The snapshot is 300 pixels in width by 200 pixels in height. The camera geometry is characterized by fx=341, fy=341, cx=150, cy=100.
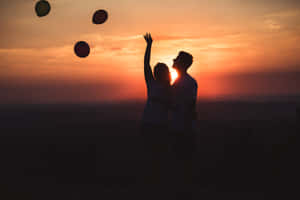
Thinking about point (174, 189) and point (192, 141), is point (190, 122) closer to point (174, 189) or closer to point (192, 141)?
point (192, 141)

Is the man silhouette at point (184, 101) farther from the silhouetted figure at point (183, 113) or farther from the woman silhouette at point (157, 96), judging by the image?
the woman silhouette at point (157, 96)

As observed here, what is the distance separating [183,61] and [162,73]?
0.36 m

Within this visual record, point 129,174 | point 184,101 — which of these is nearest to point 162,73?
point 184,101

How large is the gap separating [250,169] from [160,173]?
241 centimetres

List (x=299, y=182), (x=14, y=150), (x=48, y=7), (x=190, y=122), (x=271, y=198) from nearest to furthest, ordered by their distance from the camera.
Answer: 1. (x=190, y=122)
2. (x=271, y=198)
3. (x=299, y=182)
4. (x=48, y=7)
5. (x=14, y=150)

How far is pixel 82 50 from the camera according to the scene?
6.40 m

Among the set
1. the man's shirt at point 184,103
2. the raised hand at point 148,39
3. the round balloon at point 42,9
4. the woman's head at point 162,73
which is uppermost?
the round balloon at point 42,9

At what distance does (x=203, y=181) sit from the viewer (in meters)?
6.18

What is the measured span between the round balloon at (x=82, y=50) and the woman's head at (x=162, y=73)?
1.91 metres

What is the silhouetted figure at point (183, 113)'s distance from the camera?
4.79 m

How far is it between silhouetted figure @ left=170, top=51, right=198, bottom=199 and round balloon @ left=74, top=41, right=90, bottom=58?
2.14m

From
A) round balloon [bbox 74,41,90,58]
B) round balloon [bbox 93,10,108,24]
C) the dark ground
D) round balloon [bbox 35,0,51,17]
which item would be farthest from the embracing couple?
round balloon [bbox 35,0,51,17]

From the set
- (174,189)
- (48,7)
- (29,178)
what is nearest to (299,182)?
(174,189)

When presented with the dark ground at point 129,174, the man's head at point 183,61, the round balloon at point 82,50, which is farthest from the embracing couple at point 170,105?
the round balloon at point 82,50
